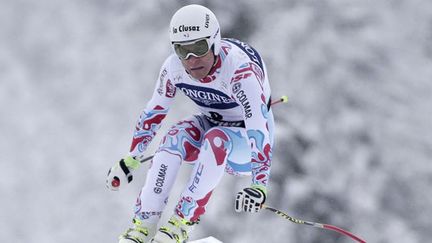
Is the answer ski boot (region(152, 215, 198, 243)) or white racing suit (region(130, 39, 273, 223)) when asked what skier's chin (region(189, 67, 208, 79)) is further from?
ski boot (region(152, 215, 198, 243))

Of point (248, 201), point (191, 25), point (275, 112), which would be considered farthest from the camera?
point (275, 112)

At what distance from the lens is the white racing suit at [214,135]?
14.4ft

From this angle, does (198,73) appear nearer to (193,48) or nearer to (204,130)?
(193,48)

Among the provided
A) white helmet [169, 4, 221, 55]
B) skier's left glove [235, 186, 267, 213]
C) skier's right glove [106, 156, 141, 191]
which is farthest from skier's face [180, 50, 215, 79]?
skier's right glove [106, 156, 141, 191]

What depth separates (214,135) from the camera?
4.53 metres

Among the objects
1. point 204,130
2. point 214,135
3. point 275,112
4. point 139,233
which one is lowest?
point 139,233

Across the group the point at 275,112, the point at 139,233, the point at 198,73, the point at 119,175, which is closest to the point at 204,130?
the point at 198,73

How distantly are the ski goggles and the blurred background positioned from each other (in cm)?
609

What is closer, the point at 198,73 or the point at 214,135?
the point at 198,73

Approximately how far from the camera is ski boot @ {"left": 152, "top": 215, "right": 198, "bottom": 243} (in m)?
4.38

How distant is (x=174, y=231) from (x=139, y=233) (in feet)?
0.81

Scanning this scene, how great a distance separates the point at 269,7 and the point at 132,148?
8.93 meters

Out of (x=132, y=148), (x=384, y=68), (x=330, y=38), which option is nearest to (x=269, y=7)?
(x=330, y=38)

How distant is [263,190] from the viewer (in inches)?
174
